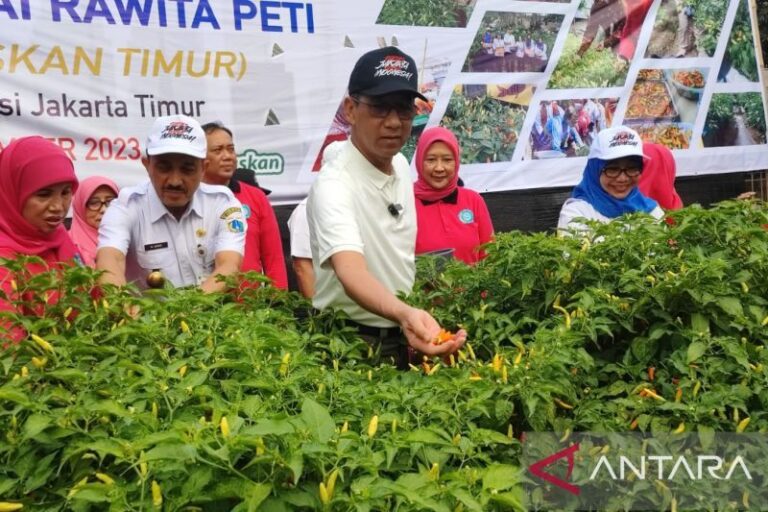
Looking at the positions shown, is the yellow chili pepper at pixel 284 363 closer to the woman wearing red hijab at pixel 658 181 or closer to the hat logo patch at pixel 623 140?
the hat logo patch at pixel 623 140

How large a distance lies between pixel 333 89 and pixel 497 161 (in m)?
1.33

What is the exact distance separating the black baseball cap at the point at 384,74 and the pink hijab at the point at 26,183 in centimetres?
110

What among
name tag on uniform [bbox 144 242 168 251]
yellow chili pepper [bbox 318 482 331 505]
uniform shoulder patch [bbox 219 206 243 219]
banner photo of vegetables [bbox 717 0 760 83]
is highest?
banner photo of vegetables [bbox 717 0 760 83]

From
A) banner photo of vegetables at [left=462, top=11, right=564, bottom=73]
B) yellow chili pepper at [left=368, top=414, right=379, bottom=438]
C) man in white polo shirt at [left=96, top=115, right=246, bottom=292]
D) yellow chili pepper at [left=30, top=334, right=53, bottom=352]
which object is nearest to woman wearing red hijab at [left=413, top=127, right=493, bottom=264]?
man in white polo shirt at [left=96, top=115, right=246, bottom=292]

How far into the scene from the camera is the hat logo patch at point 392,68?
8.22 ft

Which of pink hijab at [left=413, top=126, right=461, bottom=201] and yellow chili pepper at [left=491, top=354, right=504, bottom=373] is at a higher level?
pink hijab at [left=413, top=126, right=461, bottom=201]

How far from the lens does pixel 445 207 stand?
14.0ft

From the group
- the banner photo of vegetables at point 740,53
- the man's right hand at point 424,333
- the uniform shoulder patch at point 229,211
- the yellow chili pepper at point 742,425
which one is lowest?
the yellow chili pepper at point 742,425

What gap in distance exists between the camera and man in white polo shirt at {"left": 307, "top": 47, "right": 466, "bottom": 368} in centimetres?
245

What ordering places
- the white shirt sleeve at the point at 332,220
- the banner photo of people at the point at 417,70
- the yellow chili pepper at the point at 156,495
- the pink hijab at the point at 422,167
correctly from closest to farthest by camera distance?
the yellow chili pepper at the point at 156,495
the white shirt sleeve at the point at 332,220
the pink hijab at the point at 422,167
the banner photo of people at the point at 417,70

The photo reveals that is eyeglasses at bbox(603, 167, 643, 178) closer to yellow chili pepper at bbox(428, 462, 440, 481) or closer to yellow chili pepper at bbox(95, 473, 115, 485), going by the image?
yellow chili pepper at bbox(428, 462, 440, 481)

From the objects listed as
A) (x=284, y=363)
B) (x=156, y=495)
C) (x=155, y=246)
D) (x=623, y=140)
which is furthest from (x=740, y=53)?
(x=156, y=495)

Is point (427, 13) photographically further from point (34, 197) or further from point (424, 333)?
point (424, 333)

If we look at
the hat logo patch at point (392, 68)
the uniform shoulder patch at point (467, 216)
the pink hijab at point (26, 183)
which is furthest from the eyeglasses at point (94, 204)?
the hat logo patch at point (392, 68)
